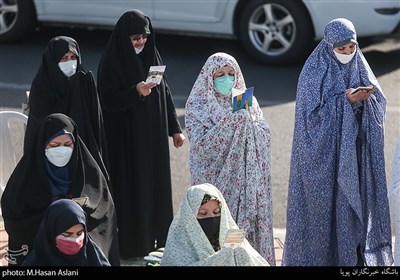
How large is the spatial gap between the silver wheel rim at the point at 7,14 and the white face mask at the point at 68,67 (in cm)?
545

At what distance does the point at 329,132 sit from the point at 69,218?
2034mm

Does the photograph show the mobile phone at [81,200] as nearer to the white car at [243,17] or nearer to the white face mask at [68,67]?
the white face mask at [68,67]

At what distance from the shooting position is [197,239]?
20.5 feet

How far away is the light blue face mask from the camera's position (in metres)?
7.58

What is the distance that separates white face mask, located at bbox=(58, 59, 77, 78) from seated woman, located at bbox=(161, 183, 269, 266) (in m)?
1.68

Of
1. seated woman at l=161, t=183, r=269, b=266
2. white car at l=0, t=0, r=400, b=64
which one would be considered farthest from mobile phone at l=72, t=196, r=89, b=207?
white car at l=0, t=0, r=400, b=64

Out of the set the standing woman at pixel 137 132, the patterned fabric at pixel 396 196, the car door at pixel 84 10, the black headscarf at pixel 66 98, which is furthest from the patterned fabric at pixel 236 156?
the car door at pixel 84 10

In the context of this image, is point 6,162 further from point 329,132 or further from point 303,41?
point 303,41

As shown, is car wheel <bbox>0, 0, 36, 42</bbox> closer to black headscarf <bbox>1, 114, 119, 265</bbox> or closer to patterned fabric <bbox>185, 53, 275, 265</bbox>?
patterned fabric <bbox>185, 53, 275, 265</bbox>

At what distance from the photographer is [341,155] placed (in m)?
7.20

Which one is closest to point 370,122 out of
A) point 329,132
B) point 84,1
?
point 329,132

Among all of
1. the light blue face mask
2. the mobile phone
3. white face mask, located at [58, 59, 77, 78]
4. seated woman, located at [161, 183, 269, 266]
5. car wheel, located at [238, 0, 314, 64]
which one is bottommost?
seated woman, located at [161, 183, 269, 266]

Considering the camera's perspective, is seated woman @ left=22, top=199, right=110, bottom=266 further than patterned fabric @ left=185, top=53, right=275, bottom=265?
No

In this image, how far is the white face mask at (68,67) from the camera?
7680mm
